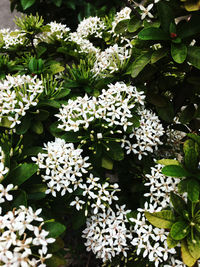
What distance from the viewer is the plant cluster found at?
1174mm

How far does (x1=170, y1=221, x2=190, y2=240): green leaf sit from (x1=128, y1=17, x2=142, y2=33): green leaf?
3.55ft

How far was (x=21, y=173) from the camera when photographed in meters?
1.23

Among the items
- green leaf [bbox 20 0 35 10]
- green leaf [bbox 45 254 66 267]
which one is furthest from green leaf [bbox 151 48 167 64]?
green leaf [bbox 20 0 35 10]

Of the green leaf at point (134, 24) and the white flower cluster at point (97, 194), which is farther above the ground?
the green leaf at point (134, 24)

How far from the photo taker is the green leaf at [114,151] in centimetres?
142

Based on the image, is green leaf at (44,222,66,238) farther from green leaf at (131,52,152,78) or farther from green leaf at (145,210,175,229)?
green leaf at (131,52,152,78)

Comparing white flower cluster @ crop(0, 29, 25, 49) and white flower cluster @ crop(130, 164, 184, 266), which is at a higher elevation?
white flower cluster @ crop(0, 29, 25, 49)

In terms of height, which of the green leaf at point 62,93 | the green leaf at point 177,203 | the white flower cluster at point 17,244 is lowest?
the green leaf at point 177,203

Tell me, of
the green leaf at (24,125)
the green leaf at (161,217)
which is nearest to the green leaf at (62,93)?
the green leaf at (24,125)

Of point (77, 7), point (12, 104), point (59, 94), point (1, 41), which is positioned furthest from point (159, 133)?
point (77, 7)

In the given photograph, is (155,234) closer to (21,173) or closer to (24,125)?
(21,173)

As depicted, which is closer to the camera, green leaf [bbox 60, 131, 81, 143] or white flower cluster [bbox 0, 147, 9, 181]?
white flower cluster [bbox 0, 147, 9, 181]

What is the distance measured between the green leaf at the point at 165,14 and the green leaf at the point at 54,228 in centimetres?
112

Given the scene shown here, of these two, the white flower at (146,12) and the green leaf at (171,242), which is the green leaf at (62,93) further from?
the green leaf at (171,242)
